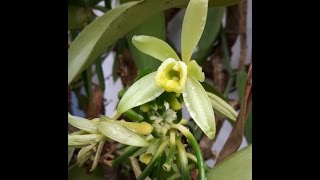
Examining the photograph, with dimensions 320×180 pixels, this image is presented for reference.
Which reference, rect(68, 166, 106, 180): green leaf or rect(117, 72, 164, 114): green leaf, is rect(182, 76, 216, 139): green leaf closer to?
rect(117, 72, 164, 114): green leaf

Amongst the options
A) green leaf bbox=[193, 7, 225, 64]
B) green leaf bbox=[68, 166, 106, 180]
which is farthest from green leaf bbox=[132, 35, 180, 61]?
green leaf bbox=[193, 7, 225, 64]

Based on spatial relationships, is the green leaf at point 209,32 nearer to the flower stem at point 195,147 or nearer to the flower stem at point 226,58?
the flower stem at point 226,58

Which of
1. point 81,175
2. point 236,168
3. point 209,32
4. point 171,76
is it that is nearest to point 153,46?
point 171,76

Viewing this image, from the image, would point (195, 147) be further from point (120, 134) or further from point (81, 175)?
point (81, 175)
